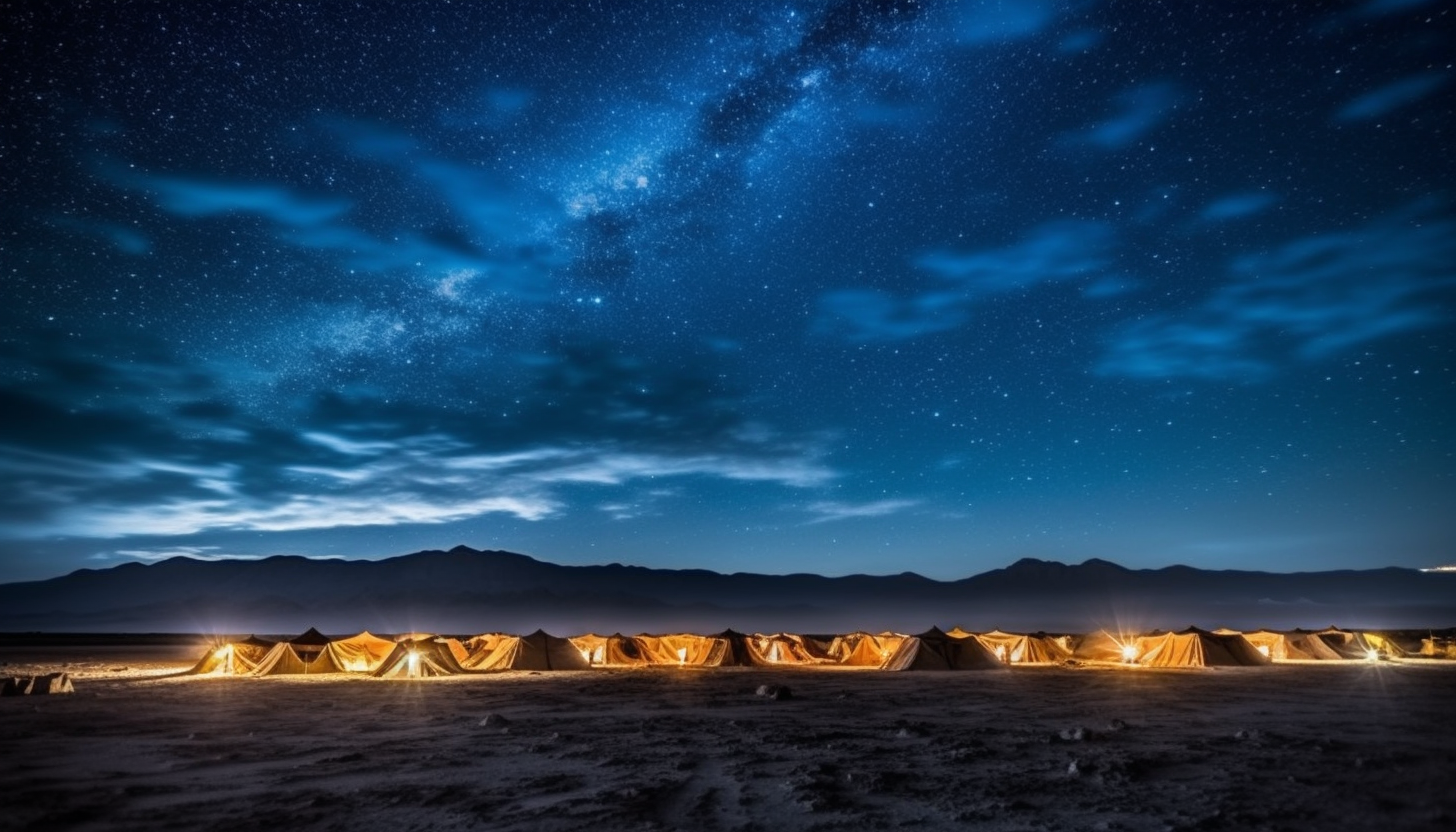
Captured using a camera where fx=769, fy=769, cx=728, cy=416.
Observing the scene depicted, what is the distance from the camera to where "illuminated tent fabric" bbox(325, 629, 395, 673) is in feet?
122

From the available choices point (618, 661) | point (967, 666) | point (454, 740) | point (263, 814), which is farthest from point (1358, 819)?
point (618, 661)

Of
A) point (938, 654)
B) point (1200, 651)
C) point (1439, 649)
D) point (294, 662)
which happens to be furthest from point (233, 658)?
point (1439, 649)

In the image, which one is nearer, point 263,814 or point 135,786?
point 263,814

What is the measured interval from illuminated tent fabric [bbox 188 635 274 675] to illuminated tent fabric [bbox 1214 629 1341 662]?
52.1 meters

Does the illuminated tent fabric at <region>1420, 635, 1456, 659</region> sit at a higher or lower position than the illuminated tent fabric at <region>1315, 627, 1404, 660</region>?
lower

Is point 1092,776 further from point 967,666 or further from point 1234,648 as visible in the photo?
point 1234,648

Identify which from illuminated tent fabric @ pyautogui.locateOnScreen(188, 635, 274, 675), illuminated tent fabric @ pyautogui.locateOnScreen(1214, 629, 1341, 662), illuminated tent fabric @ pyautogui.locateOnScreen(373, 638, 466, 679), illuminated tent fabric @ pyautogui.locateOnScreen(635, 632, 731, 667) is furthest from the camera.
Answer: illuminated tent fabric @ pyautogui.locateOnScreen(635, 632, 731, 667)

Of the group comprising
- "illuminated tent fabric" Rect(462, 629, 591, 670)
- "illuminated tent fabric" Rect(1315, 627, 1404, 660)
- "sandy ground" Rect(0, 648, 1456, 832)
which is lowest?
"illuminated tent fabric" Rect(1315, 627, 1404, 660)

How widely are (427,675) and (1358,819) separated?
3353cm

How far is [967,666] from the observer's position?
38938 mm

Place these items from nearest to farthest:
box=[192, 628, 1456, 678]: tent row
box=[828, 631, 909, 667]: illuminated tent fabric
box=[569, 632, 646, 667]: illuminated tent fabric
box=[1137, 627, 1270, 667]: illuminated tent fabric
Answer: box=[192, 628, 1456, 678]: tent row < box=[1137, 627, 1270, 667]: illuminated tent fabric < box=[828, 631, 909, 667]: illuminated tent fabric < box=[569, 632, 646, 667]: illuminated tent fabric

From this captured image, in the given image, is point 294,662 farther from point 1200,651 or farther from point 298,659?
point 1200,651

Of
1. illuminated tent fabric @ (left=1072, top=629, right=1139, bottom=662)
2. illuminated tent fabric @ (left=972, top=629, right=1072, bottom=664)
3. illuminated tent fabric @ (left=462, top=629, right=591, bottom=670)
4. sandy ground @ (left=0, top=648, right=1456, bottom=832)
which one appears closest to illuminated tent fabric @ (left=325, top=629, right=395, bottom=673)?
illuminated tent fabric @ (left=462, top=629, right=591, bottom=670)

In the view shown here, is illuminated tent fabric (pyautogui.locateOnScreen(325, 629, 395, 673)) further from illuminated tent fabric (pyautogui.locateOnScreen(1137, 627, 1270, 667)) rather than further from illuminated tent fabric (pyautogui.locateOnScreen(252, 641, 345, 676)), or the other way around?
illuminated tent fabric (pyautogui.locateOnScreen(1137, 627, 1270, 667))
